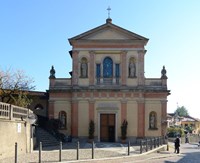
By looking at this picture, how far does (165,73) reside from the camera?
130 feet

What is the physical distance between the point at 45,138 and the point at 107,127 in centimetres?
813

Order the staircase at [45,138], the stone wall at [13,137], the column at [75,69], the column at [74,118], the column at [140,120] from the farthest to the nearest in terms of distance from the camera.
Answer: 1. the column at [75,69]
2. the column at [74,118]
3. the column at [140,120]
4. the staircase at [45,138]
5. the stone wall at [13,137]

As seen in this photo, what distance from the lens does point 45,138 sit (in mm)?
33000

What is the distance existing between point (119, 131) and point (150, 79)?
639cm

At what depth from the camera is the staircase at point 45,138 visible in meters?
31.5

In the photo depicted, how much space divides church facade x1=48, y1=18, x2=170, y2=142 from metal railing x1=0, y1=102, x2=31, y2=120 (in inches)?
570

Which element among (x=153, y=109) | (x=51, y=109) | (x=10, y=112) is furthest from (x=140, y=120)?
(x=10, y=112)

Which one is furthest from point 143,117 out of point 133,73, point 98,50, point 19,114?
point 19,114

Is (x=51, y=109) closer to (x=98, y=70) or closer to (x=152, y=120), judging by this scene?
(x=98, y=70)

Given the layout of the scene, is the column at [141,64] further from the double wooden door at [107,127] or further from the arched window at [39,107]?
the arched window at [39,107]

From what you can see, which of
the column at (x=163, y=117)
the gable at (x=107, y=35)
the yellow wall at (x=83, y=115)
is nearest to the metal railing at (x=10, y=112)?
the yellow wall at (x=83, y=115)

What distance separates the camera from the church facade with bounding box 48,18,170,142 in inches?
1516

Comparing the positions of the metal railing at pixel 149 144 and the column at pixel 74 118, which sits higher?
the column at pixel 74 118

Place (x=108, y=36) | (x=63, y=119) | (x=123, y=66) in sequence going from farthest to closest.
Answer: (x=63, y=119), (x=108, y=36), (x=123, y=66)
